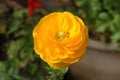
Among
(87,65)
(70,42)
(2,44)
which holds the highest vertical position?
(70,42)

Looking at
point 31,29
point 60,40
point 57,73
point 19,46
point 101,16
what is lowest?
point 19,46

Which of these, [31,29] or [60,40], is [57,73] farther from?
[31,29]

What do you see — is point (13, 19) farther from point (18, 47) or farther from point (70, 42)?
point (70, 42)

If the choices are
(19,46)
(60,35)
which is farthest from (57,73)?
A: (19,46)

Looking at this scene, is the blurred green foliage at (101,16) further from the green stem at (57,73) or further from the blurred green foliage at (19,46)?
the green stem at (57,73)

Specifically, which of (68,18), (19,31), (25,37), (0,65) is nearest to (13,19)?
(19,31)

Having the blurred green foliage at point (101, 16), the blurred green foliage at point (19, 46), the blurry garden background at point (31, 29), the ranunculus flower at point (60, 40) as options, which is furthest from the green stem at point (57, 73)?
the blurred green foliage at point (101, 16)

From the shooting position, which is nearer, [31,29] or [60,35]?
[60,35]

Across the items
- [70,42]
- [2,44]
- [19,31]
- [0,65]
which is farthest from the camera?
[2,44]
